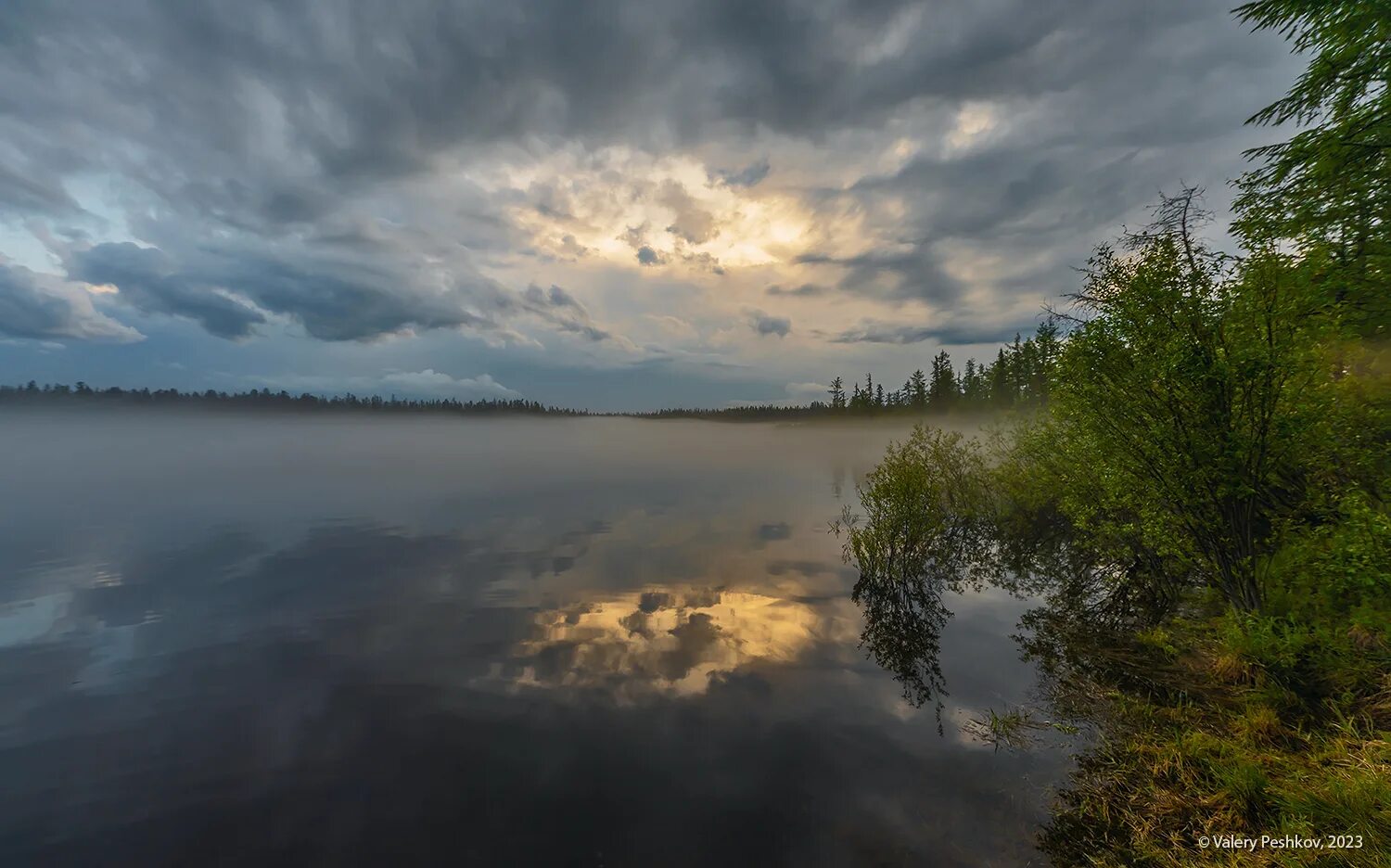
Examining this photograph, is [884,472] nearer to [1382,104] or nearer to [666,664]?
[666,664]

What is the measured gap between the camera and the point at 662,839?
42.6 ft

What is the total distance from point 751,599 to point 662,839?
18720 mm

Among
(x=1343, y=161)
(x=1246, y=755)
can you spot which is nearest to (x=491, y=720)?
(x=1246, y=755)

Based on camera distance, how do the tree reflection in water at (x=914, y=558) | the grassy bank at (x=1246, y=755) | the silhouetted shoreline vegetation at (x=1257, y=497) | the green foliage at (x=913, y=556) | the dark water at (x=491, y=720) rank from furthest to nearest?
1. the green foliage at (x=913, y=556)
2. the tree reflection in water at (x=914, y=558)
3. the dark water at (x=491, y=720)
4. the silhouetted shoreline vegetation at (x=1257, y=497)
5. the grassy bank at (x=1246, y=755)

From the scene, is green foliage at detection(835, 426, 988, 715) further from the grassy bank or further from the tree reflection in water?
the grassy bank

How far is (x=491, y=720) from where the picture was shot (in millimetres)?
18484

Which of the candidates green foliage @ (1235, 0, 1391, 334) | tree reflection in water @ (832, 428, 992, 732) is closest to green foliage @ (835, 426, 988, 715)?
tree reflection in water @ (832, 428, 992, 732)

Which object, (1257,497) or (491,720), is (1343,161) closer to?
(1257,497)

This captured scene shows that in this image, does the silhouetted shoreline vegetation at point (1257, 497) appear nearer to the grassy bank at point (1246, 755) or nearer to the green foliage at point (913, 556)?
the grassy bank at point (1246, 755)

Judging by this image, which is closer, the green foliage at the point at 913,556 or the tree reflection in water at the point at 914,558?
the tree reflection in water at the point at 914,558

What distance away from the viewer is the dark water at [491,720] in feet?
42.8

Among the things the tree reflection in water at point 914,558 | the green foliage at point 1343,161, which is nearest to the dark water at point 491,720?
the tree reflection in water at point 914,558

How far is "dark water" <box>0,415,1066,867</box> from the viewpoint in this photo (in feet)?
42.8

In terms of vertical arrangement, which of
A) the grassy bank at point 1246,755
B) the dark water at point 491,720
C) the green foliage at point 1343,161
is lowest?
the dark water at point 491,720
